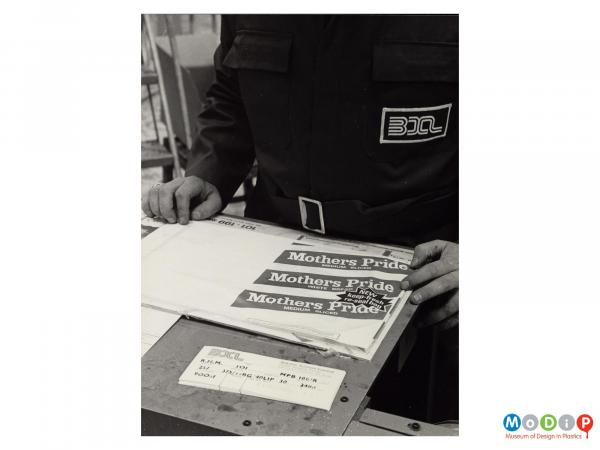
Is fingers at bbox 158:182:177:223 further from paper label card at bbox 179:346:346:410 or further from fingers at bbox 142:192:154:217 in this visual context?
paper label card at bbox 179:346:346:410

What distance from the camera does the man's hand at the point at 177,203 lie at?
1.05m

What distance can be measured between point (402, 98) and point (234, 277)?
41 cm

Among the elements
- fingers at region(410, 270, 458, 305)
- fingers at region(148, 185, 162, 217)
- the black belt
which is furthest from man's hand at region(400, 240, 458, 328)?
fingers at region(148, 185, 162, 217)

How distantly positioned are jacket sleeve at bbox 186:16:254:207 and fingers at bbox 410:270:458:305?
52 centimetres

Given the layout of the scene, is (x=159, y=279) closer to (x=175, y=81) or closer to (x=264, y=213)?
(x=264, y=213)

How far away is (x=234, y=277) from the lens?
0.86 metres

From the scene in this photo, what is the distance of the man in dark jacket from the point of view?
944mm

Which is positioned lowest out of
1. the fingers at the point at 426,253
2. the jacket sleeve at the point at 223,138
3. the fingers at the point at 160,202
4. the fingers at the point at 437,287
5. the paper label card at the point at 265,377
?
the paper label card at the point at 265,377

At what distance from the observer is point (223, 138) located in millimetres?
1220

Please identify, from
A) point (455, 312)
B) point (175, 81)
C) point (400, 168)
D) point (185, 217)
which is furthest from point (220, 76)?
point (175, 81)

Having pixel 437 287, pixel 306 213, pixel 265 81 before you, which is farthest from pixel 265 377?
pixel 265 81

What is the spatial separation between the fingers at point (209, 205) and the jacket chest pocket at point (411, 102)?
1.04ft

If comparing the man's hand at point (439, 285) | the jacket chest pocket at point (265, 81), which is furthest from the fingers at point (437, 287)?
the jacket chest pocket at point (265, 81)

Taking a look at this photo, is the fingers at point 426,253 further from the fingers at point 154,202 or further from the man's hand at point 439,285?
the fingers at point 154,202
